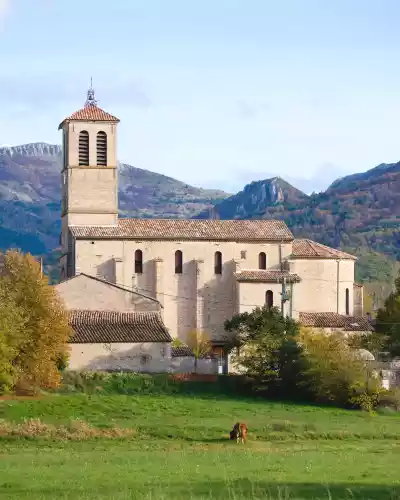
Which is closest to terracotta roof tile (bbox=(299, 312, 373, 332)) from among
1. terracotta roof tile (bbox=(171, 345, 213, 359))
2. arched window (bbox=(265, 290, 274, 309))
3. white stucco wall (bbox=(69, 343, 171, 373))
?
arched window (bbox=(265, 290, 274, 309))

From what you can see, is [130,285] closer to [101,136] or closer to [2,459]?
[101,136]

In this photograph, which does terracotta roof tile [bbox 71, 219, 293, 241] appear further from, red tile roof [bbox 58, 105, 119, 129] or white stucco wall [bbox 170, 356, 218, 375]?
white stucco wall [bbox 170, 356, 218, 375]

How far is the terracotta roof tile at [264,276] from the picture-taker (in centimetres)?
8938

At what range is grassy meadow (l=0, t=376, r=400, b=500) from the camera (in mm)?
32938

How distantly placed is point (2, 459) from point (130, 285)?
47709 mm

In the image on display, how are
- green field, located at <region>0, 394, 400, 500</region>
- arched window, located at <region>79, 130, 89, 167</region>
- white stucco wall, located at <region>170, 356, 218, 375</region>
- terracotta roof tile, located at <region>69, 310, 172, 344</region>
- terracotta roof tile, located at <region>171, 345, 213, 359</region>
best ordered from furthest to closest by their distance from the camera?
arched window, located at <region>79, 130, 89, 167</region> < terracotta roof tile, located at <region>171, 345, 213, 359</region> < white stucco wall, located at <region>170, 356, 218, 375</region> < terracotta roof tile, located at <region>69, 310, 172, 344</region> < green field, located at <region>0, 394, 400, 500</region>

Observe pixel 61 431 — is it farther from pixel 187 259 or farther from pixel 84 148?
pixel 84 148

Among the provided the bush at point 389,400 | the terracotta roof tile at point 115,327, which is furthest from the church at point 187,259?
the bush at point 389,400

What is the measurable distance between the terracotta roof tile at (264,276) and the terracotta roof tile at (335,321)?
8.64 ft

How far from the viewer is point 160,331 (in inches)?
2960

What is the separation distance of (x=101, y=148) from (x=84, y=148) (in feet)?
3.93

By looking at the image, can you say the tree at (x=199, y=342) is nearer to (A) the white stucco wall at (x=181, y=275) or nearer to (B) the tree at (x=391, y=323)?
(A) the white stucco wall at (x=181, y=275)

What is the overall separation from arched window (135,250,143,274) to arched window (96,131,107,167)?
757 centimetres

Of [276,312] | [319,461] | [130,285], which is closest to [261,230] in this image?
[130,285]
